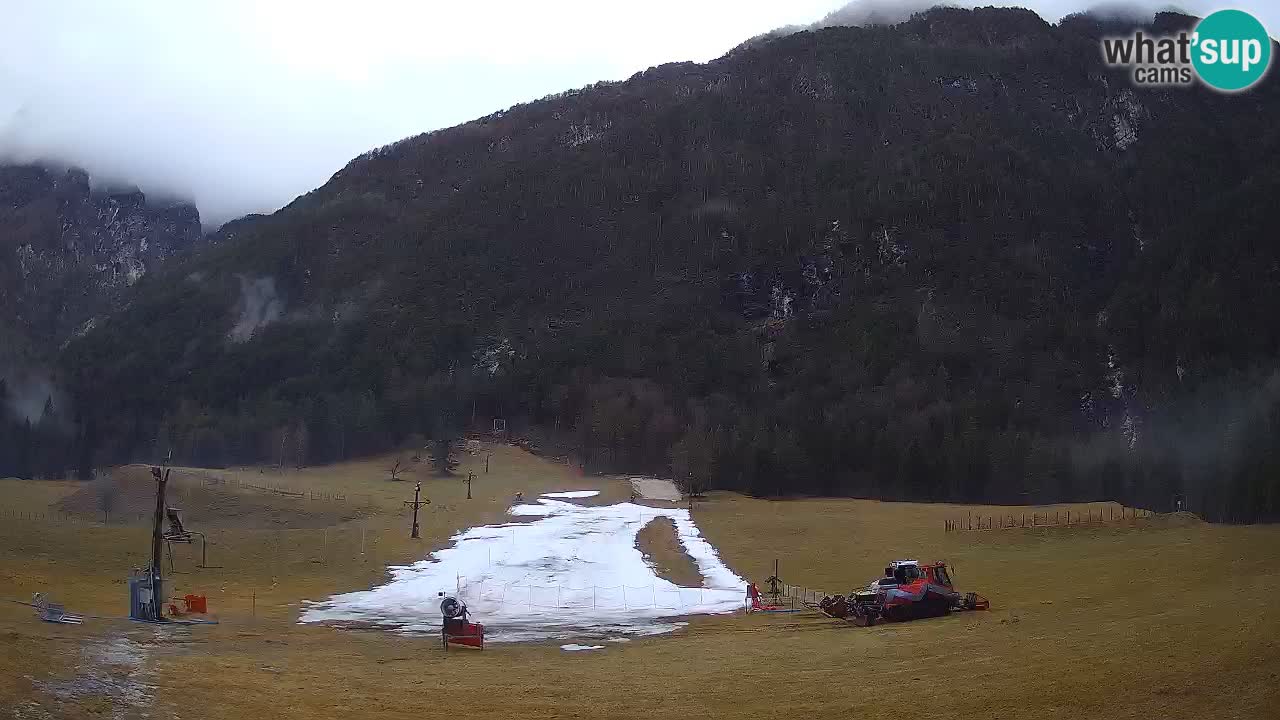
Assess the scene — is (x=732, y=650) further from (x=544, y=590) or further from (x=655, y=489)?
(x=655, y=489)

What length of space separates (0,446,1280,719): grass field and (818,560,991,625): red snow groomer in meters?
1.07

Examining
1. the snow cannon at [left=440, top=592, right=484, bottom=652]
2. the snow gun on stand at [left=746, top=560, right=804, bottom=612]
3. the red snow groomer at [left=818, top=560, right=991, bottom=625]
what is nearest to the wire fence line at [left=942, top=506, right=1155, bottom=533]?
the snow gun on stand at [left=746, top=560, right=804, bottom=612]

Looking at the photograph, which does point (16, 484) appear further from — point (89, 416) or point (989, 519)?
point (89, 416)

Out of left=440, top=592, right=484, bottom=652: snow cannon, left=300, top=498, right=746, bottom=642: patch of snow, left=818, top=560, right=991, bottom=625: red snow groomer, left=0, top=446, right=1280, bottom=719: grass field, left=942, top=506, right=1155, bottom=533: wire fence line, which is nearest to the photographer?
left=0, top=446, right=1280, bottom=719: grass field

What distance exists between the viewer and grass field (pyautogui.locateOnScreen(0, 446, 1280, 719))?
15570mm

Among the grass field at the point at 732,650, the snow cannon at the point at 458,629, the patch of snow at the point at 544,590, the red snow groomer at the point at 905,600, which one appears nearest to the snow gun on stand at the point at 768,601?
the patch of snow at the point at 544,590

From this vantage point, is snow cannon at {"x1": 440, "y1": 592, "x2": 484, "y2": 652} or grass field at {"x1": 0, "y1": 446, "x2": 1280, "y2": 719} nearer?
grass field at {"x1": 0, "y1": 446, "x2": 1280, "y2": 719}

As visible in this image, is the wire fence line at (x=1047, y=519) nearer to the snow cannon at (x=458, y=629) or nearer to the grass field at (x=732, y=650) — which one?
the grass field at (x=732, y=650)

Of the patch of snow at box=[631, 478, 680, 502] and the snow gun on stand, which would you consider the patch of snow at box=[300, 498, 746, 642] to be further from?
the patch of snow at box=[631, 478, 680, 502]

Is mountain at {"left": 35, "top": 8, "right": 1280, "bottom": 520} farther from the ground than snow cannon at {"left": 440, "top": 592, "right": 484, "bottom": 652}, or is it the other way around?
mountain at {"left": 35, "top": 8, "right": 1280, "bottom": 520}

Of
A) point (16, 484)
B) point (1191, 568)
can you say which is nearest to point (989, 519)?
point (1191, 568)

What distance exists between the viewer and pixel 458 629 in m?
24.5

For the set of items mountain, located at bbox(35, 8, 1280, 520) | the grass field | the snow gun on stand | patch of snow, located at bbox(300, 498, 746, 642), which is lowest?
patch of snow, located at bbox(300, 498, 746, 642)

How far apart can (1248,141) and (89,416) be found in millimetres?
207210
